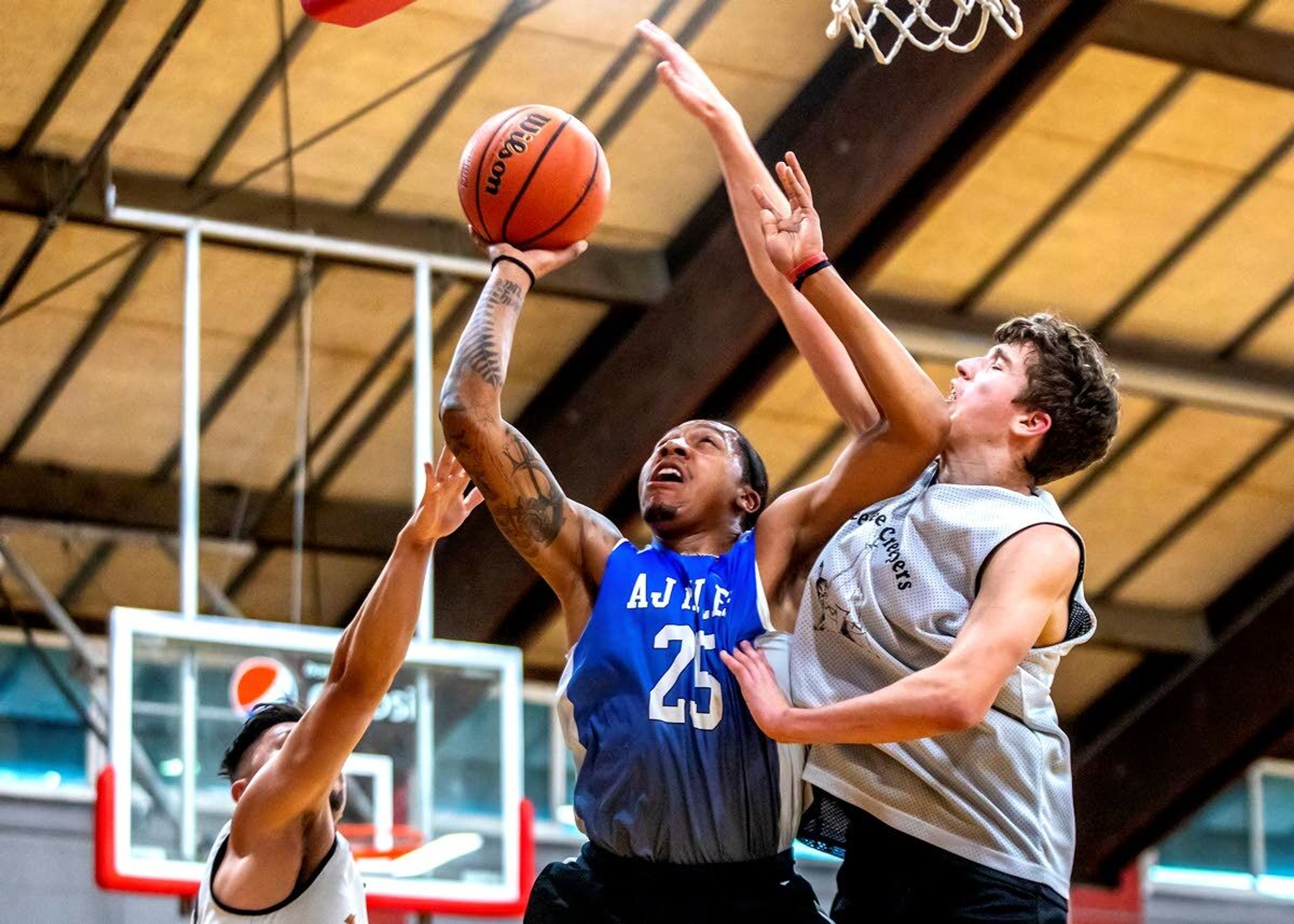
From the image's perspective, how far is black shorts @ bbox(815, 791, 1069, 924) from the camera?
3879 millimetres

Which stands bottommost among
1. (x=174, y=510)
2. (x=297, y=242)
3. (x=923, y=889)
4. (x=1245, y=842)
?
(x=923, y=889)

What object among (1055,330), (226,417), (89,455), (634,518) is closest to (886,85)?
(634,518)

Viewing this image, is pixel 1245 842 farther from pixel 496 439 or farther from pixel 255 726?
pixel 496 439

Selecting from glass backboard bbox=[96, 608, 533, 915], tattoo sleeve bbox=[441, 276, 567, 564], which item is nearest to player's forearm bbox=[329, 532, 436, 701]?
tattoo sleeve bbox=[441, 276, 567, 564]

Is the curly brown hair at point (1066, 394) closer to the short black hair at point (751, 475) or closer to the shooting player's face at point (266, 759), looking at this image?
the short black hair at point (751, 475)

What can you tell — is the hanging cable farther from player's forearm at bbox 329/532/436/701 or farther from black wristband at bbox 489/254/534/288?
player's forearm at bbox 329/532/436/701

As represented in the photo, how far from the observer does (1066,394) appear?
4.12 meters

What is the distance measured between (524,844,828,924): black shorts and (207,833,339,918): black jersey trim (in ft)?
1.47

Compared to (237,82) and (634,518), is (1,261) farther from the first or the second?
(634,518)

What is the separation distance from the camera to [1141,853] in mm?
14656

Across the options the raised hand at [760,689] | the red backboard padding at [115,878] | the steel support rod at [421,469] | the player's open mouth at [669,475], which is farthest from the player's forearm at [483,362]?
the steel support rod at [421,469]

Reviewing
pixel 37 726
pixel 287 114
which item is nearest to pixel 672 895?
pixel 287 114

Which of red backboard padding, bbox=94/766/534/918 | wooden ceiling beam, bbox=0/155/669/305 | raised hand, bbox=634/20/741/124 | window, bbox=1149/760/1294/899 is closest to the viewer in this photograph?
raised hand, bbox=634/20/741/124

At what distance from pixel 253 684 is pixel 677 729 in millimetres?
5528
